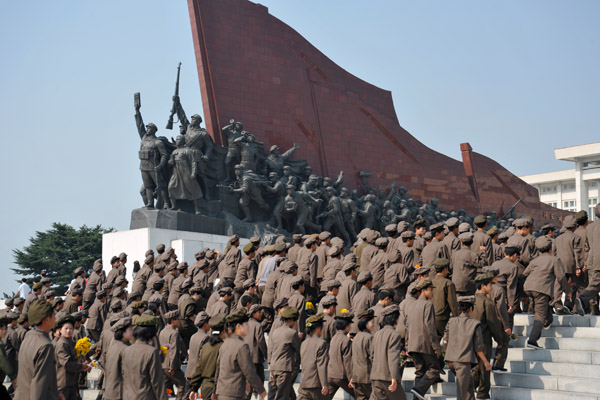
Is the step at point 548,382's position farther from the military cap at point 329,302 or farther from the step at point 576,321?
the military cap at point 329,302

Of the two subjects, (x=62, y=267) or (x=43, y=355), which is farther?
(x=62, y=267)

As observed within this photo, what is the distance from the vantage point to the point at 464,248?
27.7 feet

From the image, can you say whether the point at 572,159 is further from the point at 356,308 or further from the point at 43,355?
the point at 43,355

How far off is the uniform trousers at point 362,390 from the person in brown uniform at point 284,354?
591 mm

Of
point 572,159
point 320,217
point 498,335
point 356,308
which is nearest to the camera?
point 498,335

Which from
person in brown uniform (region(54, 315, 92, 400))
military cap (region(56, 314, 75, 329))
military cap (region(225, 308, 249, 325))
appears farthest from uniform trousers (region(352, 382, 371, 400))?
military cap (region(56, 314, 75, 329))

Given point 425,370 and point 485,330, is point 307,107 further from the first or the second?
point 425,370

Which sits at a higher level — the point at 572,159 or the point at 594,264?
the point at 572,159

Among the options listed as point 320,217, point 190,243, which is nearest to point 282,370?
point 190,243

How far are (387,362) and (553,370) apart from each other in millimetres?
2152

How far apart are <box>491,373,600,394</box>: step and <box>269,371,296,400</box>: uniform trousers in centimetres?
215

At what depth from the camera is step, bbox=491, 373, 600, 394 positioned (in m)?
6.94

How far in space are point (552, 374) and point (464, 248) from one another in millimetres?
1673

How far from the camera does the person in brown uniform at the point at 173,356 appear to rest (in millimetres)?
7383
